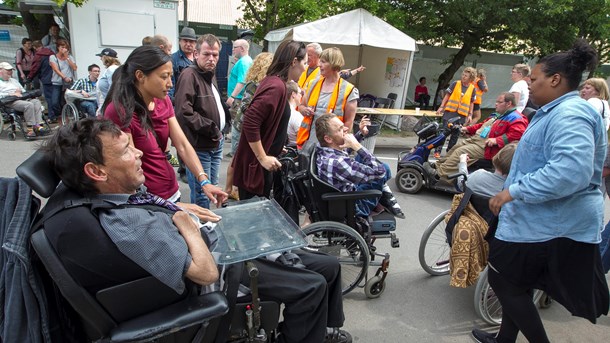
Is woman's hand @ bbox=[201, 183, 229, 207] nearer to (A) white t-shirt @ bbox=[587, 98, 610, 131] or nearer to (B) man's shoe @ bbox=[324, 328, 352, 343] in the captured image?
(B) man's shoe @ bbox=[324, 328, 352, 343]

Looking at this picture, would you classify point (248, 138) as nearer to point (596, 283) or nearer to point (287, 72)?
point (287, 72)

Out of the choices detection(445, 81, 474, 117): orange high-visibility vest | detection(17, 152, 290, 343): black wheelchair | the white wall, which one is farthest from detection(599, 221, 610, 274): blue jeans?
the white wall

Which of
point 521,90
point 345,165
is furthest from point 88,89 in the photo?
point 521,90

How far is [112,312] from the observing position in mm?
1470

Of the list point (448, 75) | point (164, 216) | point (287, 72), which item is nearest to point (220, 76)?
point (448, 75)

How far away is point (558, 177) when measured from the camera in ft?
5.81

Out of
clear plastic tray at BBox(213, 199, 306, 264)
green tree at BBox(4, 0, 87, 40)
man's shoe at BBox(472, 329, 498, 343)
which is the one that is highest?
green tree at BBox(4, 0, 87, 40)

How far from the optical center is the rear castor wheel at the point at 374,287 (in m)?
2.95

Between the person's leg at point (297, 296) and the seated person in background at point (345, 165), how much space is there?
0.94m

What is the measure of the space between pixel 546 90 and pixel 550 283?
3.22 ft

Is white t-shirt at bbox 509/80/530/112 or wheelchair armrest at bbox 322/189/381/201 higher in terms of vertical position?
white t-shirt at bbox 509/80/530/112

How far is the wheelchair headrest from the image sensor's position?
1.39m

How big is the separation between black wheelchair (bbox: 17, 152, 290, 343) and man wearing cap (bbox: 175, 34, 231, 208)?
1717 mm

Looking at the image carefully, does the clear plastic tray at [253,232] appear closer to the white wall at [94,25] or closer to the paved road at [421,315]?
the paved road at [421,315]
